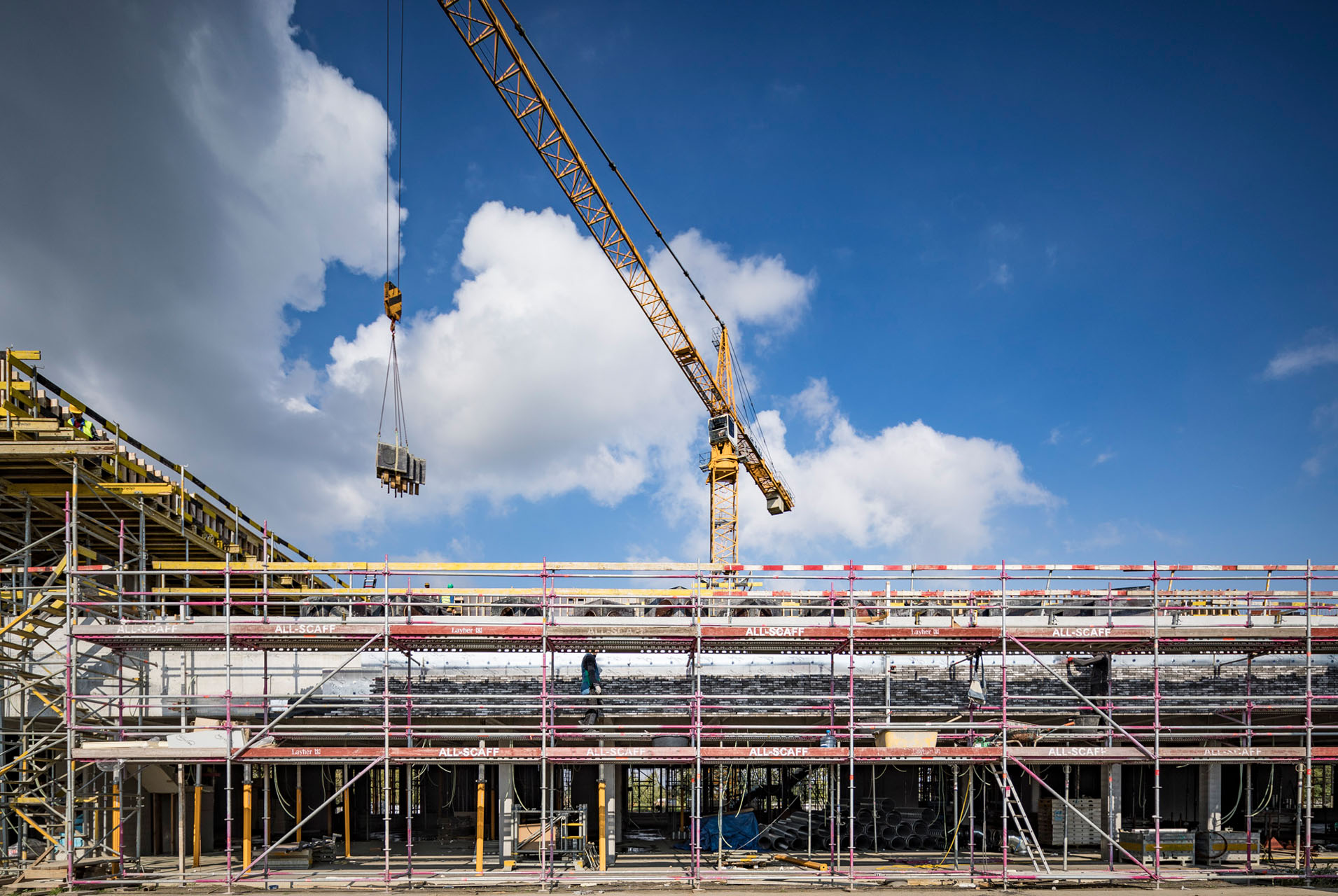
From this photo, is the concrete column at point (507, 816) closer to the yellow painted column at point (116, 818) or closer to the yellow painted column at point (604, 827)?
the yellow painted column at point (604, 827)

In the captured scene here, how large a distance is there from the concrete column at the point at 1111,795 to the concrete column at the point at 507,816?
12.8 m

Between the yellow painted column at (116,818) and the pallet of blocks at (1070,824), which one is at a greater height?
the yellow painted column at (116,818)

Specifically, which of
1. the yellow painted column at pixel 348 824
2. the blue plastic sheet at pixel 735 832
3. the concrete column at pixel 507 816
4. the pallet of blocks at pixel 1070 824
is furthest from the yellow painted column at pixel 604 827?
the pallet of blocks at pixel 1070 824

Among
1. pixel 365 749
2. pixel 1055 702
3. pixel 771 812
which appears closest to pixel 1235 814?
pixel 1055 702

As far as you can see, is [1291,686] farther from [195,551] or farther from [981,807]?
[195,551]

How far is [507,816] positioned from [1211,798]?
16.4 metres

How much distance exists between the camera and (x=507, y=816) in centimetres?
1883

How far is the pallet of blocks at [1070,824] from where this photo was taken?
21.7 m

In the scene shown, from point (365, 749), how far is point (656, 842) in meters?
7.91

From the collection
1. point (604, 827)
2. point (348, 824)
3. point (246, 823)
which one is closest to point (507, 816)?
point (604, 827)

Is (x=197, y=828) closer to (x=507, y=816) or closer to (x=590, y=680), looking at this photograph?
(x=507, y=816)

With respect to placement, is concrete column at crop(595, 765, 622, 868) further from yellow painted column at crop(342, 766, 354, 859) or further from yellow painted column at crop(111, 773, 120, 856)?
yellow painted column at crop(111, 773, 120, 856)

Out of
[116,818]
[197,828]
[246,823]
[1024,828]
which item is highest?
[246,823]

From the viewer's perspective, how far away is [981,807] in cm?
2169
